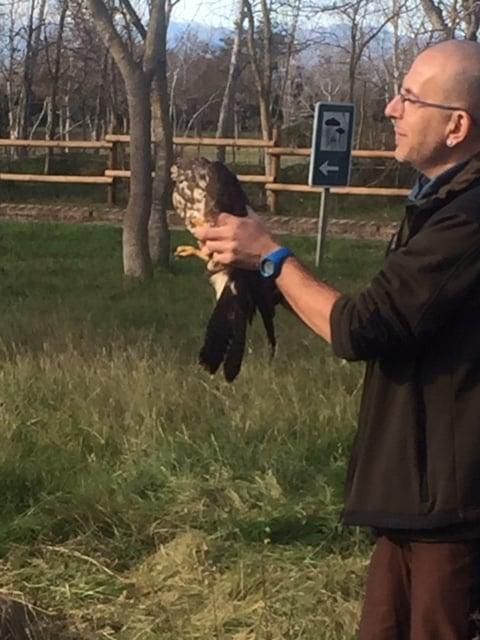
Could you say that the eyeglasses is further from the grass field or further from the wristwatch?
the grass field

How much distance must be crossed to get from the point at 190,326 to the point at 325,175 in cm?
409

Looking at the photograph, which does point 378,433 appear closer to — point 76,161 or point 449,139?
point 449,139

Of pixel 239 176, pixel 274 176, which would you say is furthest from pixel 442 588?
pixel 274 176

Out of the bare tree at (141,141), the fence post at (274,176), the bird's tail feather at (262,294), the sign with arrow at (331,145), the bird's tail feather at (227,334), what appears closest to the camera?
the bird's tail feather at (262,294)

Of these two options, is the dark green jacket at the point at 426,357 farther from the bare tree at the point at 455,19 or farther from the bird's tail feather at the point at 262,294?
the bare tree at the point at 455,19

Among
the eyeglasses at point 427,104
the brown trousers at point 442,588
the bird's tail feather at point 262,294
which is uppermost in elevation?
the eyeglasses at point 427,104

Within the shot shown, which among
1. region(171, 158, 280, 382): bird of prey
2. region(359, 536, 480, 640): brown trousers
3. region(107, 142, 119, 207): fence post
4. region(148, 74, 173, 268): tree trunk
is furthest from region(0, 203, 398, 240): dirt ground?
region(359, 536, 480, 640): brown trousers

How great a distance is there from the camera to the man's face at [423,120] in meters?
2.81

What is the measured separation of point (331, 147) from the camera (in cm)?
1368

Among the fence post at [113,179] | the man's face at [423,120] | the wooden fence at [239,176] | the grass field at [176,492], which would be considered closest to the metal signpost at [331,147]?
the grass field at [176,492]

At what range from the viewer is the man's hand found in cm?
286

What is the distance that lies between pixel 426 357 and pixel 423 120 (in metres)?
0.54

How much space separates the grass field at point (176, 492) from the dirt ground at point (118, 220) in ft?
42.7

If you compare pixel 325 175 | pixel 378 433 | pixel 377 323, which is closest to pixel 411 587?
pixel 378 433
